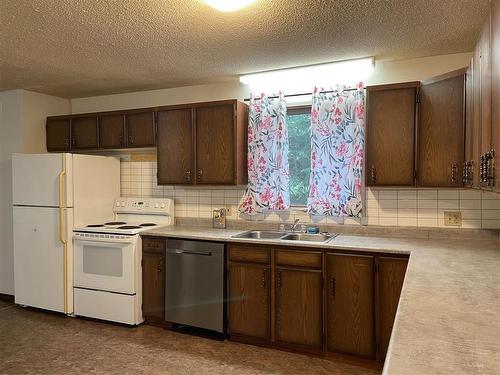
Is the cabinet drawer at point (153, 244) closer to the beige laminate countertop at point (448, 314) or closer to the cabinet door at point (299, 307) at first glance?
the cabinet door at point (299, 307)

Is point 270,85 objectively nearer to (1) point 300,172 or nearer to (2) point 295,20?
(1) point 300,172

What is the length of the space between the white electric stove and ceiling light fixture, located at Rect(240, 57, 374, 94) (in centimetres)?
178

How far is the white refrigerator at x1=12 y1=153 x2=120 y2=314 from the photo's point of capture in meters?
3.68

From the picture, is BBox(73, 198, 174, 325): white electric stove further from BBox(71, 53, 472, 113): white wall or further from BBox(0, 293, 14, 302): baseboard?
BBox(71, 53, 472, 113): white wall

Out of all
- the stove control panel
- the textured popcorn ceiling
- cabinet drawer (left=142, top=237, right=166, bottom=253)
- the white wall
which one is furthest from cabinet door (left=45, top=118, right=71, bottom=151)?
cabinet drawer (left=142, top=237, right=166, bottom=253)

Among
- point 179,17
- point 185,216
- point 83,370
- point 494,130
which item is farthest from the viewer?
point 185,216

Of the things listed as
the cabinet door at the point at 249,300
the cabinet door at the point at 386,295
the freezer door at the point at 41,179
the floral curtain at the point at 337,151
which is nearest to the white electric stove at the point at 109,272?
the freezer door at the point at 41,179

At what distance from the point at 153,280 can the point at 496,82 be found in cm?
305

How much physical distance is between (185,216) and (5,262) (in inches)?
85.7

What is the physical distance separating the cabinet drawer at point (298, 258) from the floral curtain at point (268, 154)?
0.65m

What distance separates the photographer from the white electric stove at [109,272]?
11.4 ft

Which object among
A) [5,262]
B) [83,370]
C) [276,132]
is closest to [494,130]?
[276,132]

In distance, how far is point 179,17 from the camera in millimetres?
2338

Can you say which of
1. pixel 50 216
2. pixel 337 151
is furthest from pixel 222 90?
pixel 50 216
